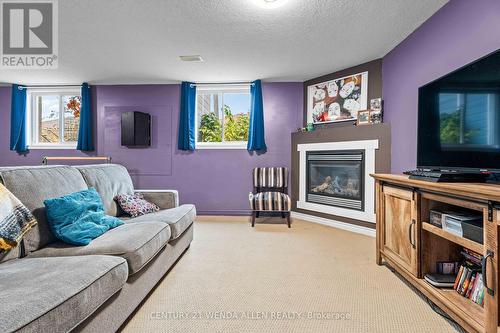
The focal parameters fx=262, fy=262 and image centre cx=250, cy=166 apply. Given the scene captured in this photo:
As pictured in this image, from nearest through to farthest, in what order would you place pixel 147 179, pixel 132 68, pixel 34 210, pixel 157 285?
pixel 34 210 → pixel 157 285 → pixel 132 68 → pixel 147 179

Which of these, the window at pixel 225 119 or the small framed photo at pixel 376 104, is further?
the window at pixel 225 119

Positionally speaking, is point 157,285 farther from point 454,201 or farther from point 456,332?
point 454,201

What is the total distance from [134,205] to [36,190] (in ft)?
2.97

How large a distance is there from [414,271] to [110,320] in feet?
6.18

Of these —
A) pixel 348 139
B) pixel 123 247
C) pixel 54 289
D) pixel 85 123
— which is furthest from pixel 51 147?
pixel 348 139

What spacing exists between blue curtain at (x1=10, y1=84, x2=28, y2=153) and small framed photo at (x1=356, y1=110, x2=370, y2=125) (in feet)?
18.1

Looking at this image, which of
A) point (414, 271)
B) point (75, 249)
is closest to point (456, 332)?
point (414, 271)

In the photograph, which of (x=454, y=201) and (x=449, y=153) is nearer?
(x=454, y=201)

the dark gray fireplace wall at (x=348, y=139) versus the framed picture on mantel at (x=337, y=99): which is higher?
the framed picture on mantel at (x=337, y=99)

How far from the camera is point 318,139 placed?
396cm

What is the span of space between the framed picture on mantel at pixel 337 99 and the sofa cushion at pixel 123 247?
3071mm

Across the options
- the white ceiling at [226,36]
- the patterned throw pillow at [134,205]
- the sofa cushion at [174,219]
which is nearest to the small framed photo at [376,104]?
the white ceiling at [226,36]

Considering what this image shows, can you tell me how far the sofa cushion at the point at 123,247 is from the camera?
1.49 m

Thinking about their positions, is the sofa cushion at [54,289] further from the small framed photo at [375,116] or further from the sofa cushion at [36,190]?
the small framed photo at [375,116]
